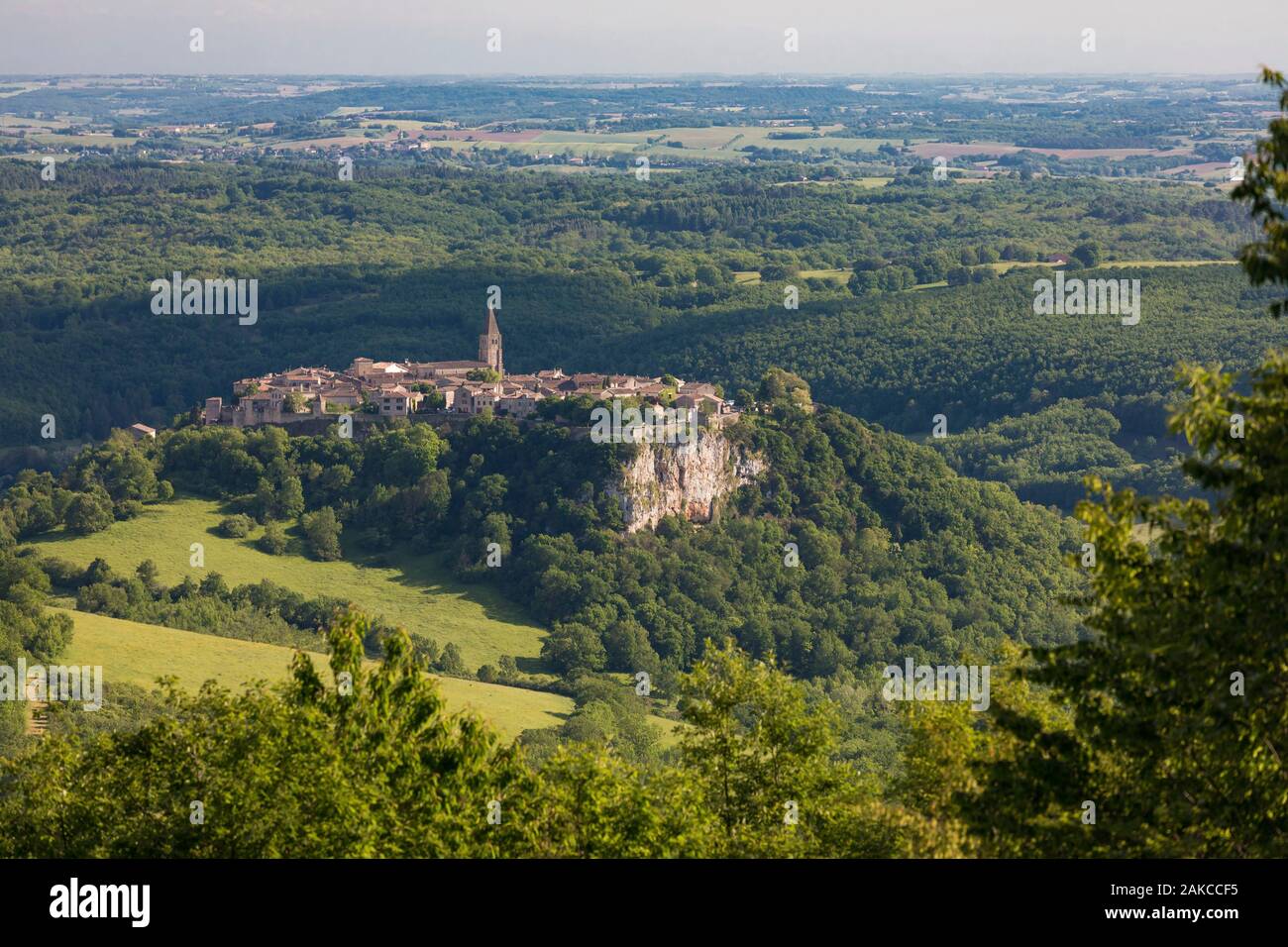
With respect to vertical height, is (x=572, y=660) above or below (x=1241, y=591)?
below

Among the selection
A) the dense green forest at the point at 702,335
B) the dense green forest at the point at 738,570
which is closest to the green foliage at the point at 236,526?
the dense green forest at the point at 738,570

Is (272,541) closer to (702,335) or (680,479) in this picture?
(680,479)

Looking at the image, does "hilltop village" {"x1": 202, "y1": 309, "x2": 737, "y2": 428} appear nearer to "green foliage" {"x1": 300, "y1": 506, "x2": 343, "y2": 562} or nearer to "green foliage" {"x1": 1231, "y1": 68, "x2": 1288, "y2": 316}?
"green foliage" {"x1": 300, "y1": 506, "x2": 343, "y2": 562}

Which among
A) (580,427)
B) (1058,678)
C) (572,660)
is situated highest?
(1058,678)

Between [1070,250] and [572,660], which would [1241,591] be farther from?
[1070,250]

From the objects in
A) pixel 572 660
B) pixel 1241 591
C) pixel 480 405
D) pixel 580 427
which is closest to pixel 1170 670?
pixel 1241 591

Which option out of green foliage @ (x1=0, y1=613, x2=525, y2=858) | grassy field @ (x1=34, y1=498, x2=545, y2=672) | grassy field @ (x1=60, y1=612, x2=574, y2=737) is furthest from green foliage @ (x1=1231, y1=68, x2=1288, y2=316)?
grassy field @ (x1=34, y1=498, x2=545, y2=672)
